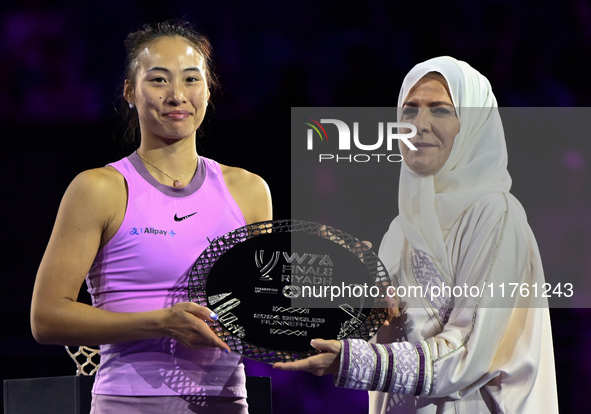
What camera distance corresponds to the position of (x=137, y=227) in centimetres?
156

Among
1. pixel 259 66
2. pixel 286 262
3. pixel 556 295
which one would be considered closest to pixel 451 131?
pixel 286 262

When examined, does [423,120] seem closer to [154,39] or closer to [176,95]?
[176,95]

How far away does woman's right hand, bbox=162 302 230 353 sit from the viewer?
1440 mm

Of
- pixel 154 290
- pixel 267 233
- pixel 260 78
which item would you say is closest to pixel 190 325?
pixel 154 290

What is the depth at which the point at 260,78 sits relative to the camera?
2893 mm

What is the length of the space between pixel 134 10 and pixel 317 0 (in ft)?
2.79

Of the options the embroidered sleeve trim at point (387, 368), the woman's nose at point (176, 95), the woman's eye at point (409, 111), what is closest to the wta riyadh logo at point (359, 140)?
the woman's eye at point (409, 111)

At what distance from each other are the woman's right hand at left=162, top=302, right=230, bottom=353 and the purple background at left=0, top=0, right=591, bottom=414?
1408mm

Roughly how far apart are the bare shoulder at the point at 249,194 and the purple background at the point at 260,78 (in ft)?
3.30

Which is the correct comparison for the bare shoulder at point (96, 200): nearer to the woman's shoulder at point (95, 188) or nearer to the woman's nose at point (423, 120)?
the woman's shoulder at point (95, 188)

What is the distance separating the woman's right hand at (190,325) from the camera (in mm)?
1440

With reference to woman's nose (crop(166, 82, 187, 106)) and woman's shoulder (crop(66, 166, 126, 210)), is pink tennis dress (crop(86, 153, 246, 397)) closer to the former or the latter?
woman's shoulder (crop(66, 166, 126, 210))

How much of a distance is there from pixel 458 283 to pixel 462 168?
0.91 feet

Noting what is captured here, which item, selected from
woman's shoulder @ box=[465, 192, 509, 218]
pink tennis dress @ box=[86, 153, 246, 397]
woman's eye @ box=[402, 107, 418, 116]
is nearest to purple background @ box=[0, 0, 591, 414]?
woman's eye @ box=[402, 107, 418, 116]
